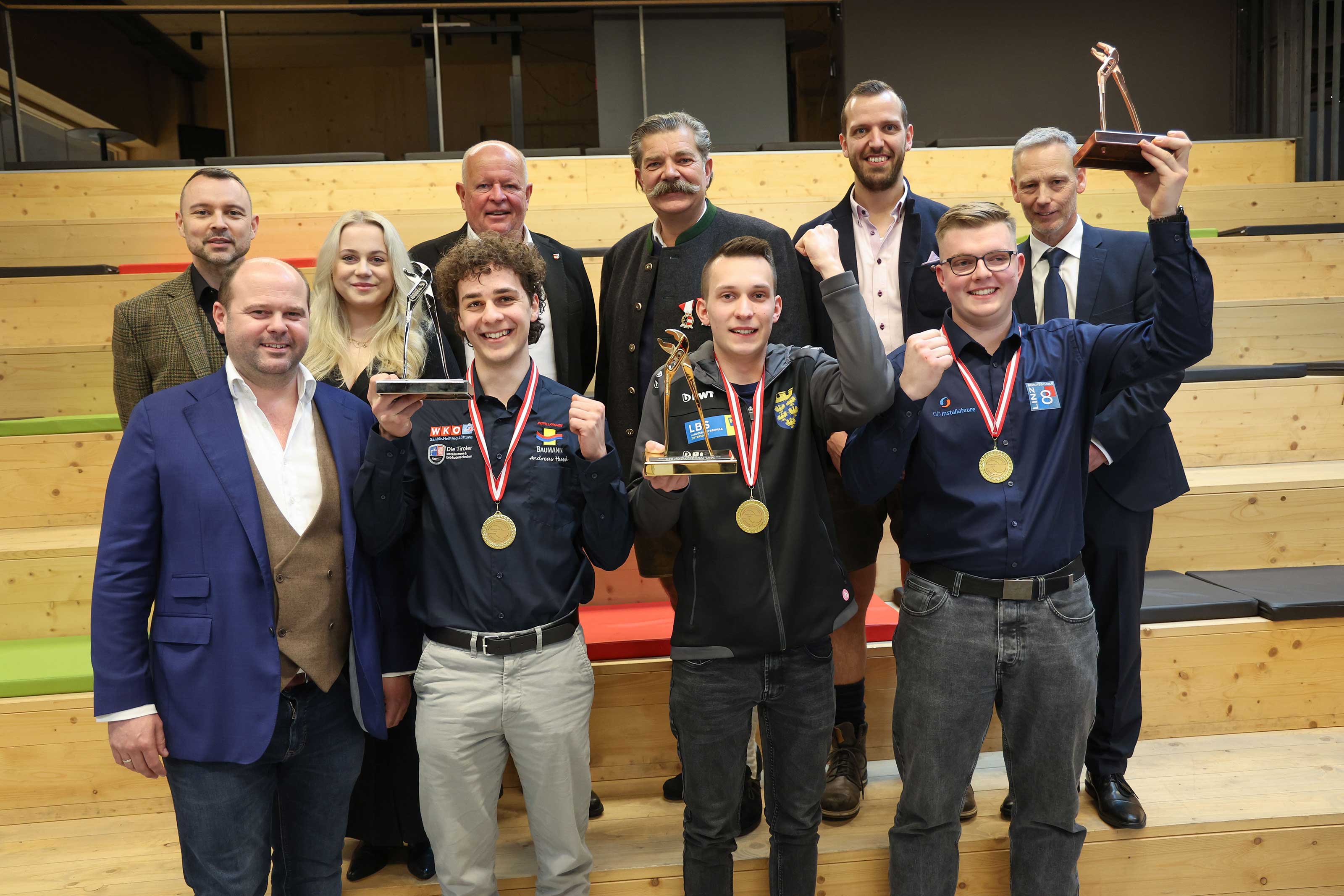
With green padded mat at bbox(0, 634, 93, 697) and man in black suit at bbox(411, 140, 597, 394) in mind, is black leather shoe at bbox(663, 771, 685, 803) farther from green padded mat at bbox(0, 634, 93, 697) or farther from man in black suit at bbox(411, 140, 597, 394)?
green padded mat at bbox(0, 634, 93, 697)

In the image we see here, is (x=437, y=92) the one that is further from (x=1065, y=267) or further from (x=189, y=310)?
(x=1065, y=267)

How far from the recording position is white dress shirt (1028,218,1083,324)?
240 cm

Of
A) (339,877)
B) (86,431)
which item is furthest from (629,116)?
(339,877)

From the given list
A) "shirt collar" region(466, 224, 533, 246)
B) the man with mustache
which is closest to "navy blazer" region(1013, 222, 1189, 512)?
the man with mustache

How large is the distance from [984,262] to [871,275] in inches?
23.9

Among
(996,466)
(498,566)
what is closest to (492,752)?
(498,566)

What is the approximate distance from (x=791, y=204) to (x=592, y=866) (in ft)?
13.1

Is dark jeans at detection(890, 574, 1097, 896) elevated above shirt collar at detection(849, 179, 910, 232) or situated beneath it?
situated beneath

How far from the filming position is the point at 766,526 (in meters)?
1.96

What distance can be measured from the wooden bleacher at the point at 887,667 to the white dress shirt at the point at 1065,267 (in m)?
1.10

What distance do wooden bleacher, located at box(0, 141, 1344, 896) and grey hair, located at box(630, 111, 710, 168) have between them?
1.42m

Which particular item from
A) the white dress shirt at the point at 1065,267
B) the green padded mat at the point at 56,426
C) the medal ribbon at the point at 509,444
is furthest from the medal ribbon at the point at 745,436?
the green padded mat at the point at 56,426

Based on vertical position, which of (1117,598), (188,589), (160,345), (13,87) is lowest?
(1117,598)

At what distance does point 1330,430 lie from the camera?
366 centimetres
